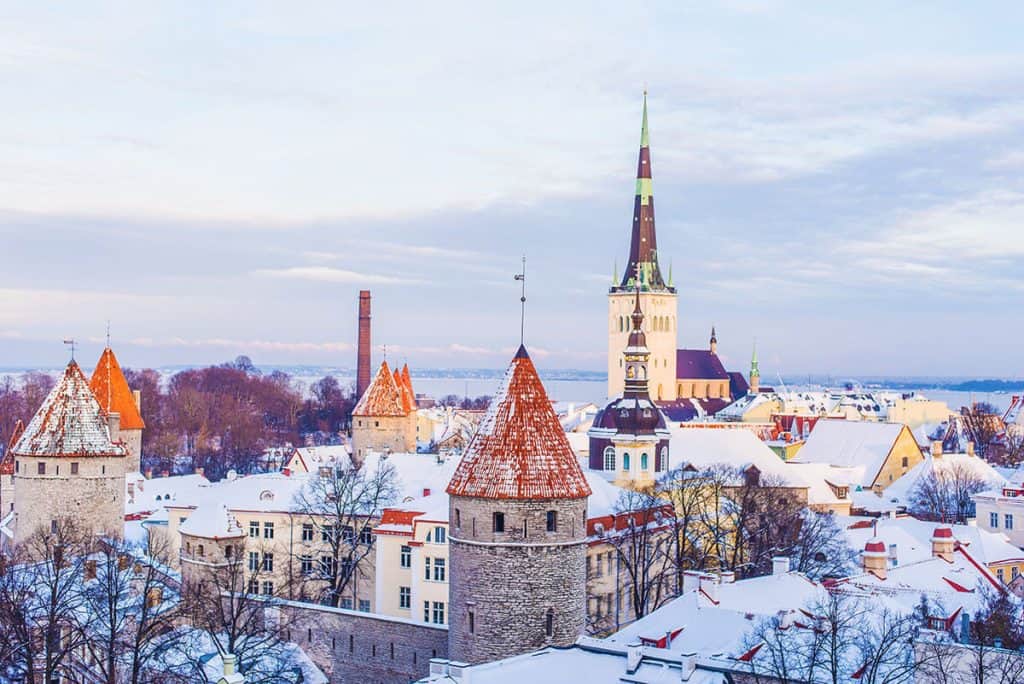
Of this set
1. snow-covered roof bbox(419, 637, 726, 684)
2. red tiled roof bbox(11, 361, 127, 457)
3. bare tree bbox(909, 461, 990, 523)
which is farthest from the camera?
bare tree bbox(909, 461, 990, 523)

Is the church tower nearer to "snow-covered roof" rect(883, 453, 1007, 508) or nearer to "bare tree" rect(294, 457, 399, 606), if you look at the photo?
"snow-covered roof" rect(883, 453, 1007, 508)

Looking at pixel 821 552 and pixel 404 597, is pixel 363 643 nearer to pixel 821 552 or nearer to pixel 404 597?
pixel 404 597

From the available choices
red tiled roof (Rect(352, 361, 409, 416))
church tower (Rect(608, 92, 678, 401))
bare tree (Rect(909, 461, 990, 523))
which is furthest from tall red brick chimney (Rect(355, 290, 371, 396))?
bare tree (Rect(909, 461, 990, 523))

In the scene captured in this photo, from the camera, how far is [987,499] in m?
54.1

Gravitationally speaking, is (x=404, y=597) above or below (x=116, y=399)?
below

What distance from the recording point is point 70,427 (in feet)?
135

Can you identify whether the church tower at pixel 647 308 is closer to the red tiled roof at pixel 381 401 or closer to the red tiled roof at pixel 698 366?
the red tiled roof at pixel 698 366

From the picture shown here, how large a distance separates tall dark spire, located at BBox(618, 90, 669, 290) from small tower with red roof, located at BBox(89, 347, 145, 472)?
47.9m

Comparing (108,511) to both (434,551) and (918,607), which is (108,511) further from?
(918,607)

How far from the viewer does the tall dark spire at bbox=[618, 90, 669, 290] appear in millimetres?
98375

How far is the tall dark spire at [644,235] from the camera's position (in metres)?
98.4

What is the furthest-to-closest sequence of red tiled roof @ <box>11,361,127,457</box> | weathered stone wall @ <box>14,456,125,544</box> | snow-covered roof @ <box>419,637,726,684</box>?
red tiled roof @ <box>11,361,127,457</box>, weathered stone wall @ <box>14,456,125,544</box>, snow-covered roof @ <box>419,637,726,684</box>

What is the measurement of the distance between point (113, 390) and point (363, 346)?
33971 mm

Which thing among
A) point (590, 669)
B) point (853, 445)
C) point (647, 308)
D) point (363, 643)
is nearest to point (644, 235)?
point (647, 308)
